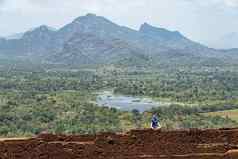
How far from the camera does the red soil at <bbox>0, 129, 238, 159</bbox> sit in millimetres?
21547

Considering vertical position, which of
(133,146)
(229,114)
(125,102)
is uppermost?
(133,146)

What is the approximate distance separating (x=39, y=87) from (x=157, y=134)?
149333 mm

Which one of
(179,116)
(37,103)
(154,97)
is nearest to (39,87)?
(154,97)

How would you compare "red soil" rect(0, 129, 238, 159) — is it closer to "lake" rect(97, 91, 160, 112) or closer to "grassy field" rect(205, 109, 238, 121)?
"grassy field" rect(205, 109, 238, 121)

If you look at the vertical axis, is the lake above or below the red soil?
below

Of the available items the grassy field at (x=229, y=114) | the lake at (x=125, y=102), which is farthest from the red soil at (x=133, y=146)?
the lake at (x=125, y=102)

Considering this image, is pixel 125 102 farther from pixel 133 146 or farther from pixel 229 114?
pixel 133 146

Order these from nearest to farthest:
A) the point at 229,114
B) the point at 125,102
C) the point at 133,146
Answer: the point at 133,146
the point at 229,114
the point at 125,102

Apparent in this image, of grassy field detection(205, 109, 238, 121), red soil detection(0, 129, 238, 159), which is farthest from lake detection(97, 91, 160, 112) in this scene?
red soil detection(0, 129, 238, 159)

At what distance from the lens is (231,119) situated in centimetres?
9356

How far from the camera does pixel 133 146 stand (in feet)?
75.2

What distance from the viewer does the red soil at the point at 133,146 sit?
21.5 metres

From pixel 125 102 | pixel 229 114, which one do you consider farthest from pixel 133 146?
pixel 125 102

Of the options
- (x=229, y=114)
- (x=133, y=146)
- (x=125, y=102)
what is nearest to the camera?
(x=133, y=146)
